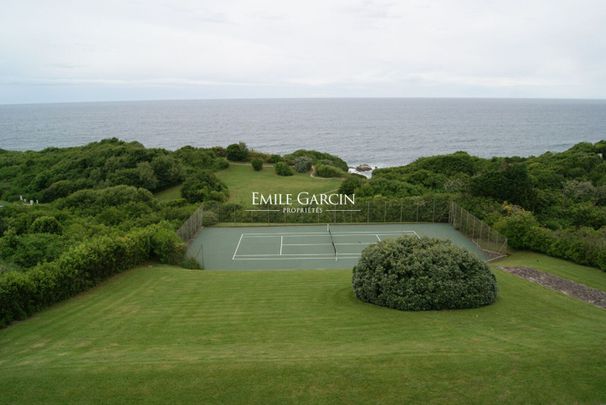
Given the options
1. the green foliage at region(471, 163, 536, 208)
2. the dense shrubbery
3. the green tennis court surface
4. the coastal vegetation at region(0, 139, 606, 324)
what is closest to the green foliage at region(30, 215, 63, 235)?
the coastal vegetation at region(0, 139, 606, 324)

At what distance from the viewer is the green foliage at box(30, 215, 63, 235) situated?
24828 millimetres

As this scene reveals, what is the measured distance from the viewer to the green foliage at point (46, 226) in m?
24.8

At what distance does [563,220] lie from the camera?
30.8 m

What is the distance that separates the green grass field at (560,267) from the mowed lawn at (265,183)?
2083 centimetres

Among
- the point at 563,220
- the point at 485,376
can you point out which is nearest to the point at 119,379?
the point at 485,376

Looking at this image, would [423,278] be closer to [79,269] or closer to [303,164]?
[79,269]

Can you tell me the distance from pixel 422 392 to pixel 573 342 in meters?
4.28

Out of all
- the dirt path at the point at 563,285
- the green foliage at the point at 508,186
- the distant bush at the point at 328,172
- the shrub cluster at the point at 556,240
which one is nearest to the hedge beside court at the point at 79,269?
the dirt path at the point at 563,285

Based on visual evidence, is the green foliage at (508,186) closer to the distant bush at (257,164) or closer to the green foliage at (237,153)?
the distant bush at (257,164)

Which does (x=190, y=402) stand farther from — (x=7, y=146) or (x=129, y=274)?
(x=7, y=146)

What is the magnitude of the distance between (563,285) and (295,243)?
48.0 ft

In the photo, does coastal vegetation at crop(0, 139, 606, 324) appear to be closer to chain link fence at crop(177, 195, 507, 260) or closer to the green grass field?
chain link fence at crop(177, 195, 507, 260)

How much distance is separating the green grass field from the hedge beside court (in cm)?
1594

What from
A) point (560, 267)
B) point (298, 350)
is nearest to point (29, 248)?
point (298, 350)
